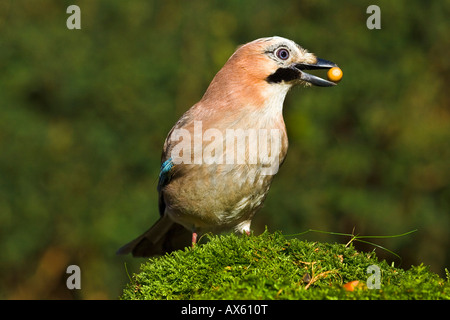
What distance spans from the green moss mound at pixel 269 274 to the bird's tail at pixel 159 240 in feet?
5.85

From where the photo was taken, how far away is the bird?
4.69 meters

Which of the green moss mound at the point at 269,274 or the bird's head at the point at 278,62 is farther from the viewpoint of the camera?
the bird's head at the point at 278,62

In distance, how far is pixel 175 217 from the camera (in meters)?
5.18

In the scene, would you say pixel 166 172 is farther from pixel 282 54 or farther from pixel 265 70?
pixel 282 54

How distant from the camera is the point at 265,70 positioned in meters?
4.95

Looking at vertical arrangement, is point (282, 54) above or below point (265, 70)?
above

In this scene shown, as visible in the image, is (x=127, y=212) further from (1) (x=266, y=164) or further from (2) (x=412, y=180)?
(2) (x=412, y=180)

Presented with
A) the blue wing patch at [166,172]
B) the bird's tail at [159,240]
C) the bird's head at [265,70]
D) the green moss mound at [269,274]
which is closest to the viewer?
the green moss mound at [269,274]

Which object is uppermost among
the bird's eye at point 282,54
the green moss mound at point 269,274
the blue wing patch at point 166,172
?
the bird's eye at point 282,54

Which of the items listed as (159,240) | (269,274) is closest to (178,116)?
(159,240)

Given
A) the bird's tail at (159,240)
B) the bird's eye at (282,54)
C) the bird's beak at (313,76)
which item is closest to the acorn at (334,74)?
the bird's beak at (313,76)

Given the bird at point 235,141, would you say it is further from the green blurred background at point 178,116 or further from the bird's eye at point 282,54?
the green blurred background at point 178,116

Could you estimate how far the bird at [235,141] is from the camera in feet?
15.4

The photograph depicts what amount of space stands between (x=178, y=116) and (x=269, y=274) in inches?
161
